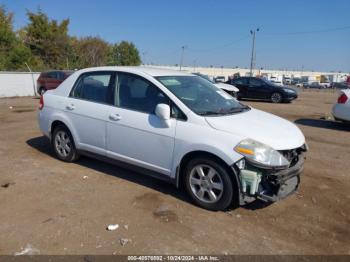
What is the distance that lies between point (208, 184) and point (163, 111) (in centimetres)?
106

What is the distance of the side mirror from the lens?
4.27 meters

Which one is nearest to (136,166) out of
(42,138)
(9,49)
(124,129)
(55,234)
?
(124,129)

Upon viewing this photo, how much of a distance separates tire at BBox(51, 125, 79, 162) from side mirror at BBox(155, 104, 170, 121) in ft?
6.91

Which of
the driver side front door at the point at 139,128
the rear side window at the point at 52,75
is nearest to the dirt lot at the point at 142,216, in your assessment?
the driver side front door at the point at 139,128

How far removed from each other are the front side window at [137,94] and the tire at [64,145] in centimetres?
134

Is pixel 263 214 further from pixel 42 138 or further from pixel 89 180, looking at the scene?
pixel 42 138

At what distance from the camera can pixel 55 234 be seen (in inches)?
140

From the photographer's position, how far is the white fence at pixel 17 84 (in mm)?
20250

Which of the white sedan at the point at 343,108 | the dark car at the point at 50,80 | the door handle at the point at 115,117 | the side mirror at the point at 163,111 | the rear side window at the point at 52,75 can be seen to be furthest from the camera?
the rear side window at the point at 52,75

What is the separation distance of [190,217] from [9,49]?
3080 cm

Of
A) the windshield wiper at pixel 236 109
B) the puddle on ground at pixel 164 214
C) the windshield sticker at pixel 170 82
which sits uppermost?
the windshield sticker at pixel 170 82

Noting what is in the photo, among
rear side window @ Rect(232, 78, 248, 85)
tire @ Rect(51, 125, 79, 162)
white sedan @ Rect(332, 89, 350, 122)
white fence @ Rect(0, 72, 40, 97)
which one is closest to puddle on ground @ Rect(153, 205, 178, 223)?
tire @ Rect(51, 125, 79, 162)

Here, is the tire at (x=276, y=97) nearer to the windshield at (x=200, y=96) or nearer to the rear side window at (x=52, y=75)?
the rear side window at (x=52, y=75)

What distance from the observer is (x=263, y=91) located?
19594 millimetres
